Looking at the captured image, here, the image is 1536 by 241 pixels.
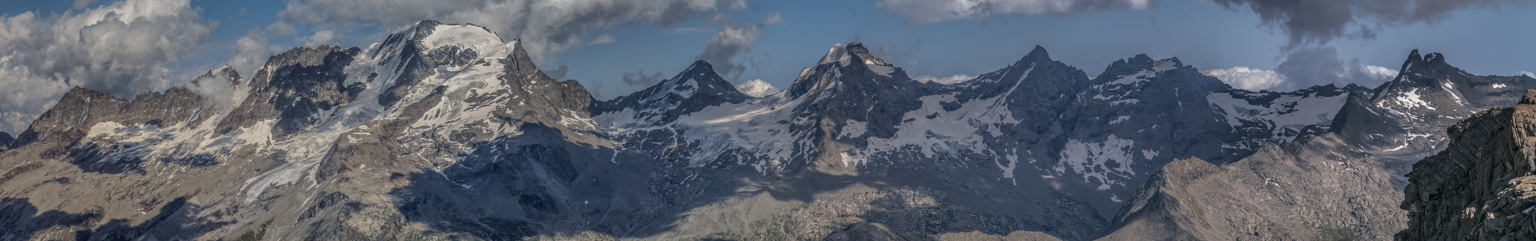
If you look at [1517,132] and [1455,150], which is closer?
[1517,132]

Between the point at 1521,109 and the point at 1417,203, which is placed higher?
the point at 1521,109

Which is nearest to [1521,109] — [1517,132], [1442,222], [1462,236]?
[1517,132]

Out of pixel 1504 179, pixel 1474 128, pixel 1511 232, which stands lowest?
pixel 1511 232

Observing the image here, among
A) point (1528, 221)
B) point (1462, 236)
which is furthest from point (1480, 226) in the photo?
point (1528, 221)

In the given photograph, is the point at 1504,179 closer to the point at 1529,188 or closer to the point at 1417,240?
the point at 1529,188

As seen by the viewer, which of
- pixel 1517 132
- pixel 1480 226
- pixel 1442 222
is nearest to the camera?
pixel 1480 226

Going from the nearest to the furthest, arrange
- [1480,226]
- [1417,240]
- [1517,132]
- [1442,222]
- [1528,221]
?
[1528,221] → [1480,226] → [1517,132] → [1442,222] → [1417,240]
